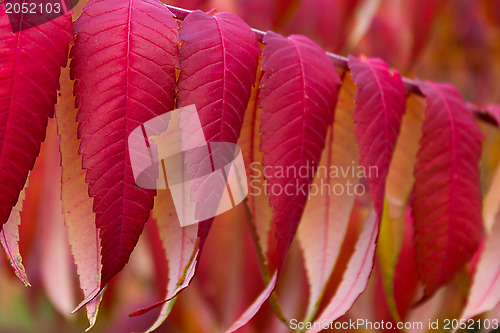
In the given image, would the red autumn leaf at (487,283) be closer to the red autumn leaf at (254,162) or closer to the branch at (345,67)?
the branch at (345,67)

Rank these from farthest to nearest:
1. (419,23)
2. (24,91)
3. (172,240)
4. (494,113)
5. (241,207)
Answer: (419,23) → (241,207) → (494,113) → (172,240) → (24,91)

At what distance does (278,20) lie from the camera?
3.49 ft

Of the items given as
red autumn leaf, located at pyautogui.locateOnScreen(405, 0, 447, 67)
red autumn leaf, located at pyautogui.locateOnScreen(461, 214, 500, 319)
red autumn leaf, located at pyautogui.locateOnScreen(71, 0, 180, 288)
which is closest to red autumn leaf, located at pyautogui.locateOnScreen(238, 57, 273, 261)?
red autumn leaf, located at pyautogui.locateOnScreen(71, 0, 180, 288)

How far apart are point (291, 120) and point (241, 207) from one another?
1.48ft

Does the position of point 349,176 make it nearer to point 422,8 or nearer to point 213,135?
point 213,135

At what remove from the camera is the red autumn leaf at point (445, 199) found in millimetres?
672

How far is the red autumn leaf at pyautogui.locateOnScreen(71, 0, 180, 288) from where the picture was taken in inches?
18.3

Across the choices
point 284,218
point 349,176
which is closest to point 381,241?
point 349,176

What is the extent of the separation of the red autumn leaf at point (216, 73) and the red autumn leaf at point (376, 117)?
0.14 m

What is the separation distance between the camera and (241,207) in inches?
38.8

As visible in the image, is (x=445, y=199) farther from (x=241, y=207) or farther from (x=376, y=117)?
(x=241, y=207)

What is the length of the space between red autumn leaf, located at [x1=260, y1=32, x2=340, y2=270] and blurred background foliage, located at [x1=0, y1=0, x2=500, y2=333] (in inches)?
8.8

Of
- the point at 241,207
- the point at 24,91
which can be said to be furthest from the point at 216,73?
the point at 241,207

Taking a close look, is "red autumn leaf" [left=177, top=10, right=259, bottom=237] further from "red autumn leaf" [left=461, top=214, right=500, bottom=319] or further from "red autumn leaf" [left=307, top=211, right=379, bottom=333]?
"red autumn leaf" [left=461, top=214, right=500, bottom=319]
